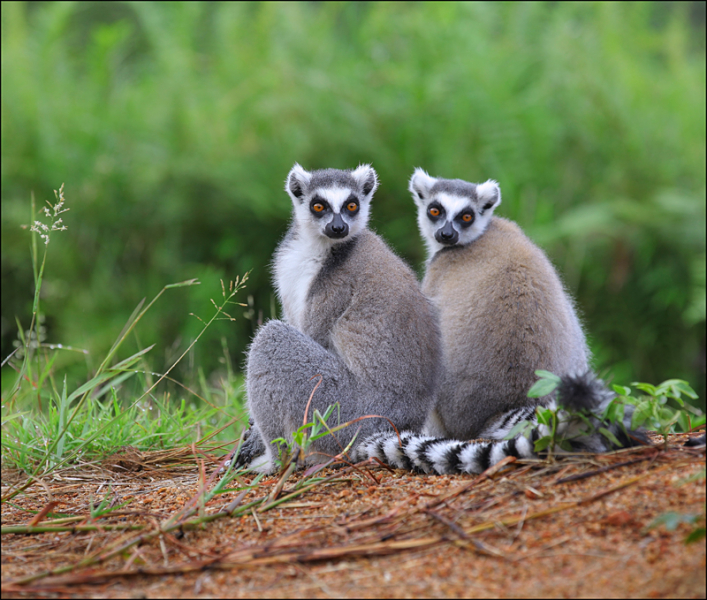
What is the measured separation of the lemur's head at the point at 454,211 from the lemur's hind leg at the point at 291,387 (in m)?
1.58

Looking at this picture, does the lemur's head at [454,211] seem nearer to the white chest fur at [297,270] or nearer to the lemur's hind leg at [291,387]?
the white chest fur at [297,270]

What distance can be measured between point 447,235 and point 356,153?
9.37ft

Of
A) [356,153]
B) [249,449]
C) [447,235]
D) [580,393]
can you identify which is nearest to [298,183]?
[447,235]

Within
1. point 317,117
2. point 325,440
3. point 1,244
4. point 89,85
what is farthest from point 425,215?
point 89,85

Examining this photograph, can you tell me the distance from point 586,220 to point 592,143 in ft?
5.44

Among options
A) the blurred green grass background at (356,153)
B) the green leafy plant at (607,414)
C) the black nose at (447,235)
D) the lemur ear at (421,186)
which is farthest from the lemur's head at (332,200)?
the blurred green grass background at (356,153)

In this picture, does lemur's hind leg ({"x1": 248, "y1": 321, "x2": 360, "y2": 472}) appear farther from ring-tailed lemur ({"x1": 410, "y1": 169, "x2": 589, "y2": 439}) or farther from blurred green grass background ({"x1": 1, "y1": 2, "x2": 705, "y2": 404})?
blurred green grass background ({"x1": 1, "y1": 2, "x2": 705, "y2": 404})

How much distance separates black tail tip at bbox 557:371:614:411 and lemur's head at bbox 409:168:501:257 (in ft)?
7.52

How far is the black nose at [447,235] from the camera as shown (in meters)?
4.69

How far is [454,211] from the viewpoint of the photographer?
4836 mm

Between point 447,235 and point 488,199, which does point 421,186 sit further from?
point 447,235

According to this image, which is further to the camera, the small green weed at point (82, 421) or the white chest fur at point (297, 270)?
the white chest fur at point (297, 270)

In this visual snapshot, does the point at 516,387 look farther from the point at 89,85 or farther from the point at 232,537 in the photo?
the point at 89,85

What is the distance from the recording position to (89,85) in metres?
8.55
